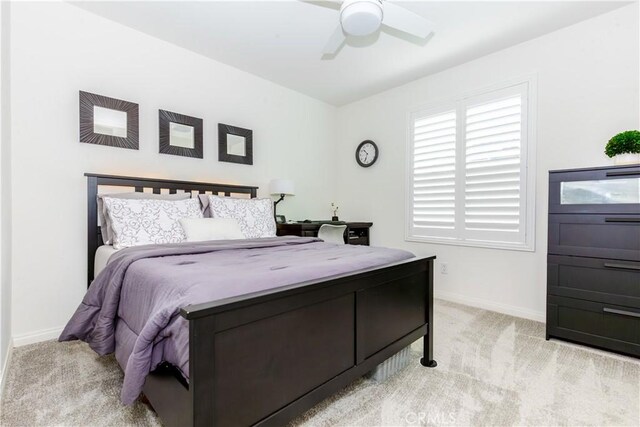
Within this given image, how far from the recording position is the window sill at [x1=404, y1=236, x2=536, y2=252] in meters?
2.93

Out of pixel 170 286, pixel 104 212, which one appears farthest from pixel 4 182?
pixel 170 286

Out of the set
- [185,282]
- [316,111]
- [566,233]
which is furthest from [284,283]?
[316,111]

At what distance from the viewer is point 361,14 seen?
179cm

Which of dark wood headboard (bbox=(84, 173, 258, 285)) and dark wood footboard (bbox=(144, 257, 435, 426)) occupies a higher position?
dark wood headboard (bbox=(84, 173, 258, 285))

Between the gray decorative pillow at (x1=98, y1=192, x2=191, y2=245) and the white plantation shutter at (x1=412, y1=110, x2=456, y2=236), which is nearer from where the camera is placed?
the gray decorative pillow at (x1=98, y1=192, x2=191, y2=245)

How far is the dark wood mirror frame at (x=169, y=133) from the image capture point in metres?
2.96

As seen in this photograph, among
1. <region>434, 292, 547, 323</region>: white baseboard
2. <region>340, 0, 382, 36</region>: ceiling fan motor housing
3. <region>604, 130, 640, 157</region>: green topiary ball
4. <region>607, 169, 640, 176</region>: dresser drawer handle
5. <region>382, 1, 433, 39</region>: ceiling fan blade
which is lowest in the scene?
<region>434, 292, 547, 323</region>: white baseboard

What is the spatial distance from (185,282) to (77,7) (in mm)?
2742

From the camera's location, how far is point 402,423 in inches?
57.2

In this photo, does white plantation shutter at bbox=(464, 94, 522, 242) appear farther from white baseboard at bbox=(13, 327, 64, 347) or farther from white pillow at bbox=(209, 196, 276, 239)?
white baseboard at bbox=(13, 327, 64, 347)

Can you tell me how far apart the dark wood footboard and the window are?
187cm

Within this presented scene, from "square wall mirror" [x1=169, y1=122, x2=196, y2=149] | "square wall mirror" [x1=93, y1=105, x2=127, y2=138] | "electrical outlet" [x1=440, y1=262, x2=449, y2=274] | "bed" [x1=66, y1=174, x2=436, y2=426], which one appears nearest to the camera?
"bed" [x1=66, y1=174, x2=436, y2=426]

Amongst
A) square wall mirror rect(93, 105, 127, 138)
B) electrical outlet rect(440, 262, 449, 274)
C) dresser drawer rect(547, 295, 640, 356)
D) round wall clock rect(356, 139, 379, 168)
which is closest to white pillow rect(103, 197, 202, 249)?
square wall mirror rect(93, 105, 127, 138)

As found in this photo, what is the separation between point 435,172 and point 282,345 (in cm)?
294
